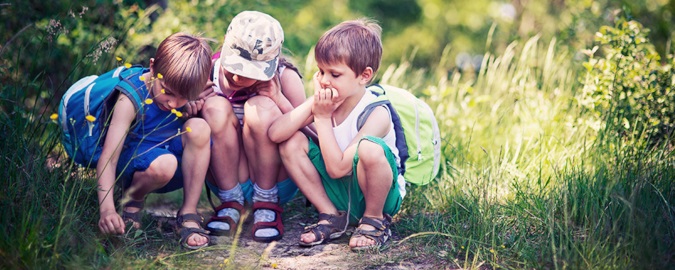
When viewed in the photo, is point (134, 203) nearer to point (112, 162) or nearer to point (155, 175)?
point (155, 175)

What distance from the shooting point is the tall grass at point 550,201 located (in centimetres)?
226

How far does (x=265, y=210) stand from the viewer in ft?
9.48

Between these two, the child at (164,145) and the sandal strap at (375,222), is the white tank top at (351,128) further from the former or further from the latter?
the child at (164,145)

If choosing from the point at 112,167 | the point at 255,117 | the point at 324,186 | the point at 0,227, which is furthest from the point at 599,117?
the point at 0,227

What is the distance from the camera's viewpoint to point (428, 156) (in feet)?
9.91

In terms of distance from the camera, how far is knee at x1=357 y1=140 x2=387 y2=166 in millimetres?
2559

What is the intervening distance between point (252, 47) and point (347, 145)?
24.6 inches

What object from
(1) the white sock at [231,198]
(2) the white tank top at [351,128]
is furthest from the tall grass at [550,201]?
(1) the white sock at [231,198]

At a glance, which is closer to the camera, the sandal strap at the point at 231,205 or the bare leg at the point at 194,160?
the bare leg at the point at 194,160

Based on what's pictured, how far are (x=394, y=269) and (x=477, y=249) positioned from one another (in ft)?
1.14

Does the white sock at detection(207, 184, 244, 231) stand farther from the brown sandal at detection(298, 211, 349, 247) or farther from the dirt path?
the brown sandal at detection(298, 211, 349, 247)

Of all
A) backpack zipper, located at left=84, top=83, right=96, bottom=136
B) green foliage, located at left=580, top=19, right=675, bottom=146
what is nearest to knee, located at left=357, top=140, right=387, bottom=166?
backpack zipper, located at left=84, top=83, right=96, bottom=136

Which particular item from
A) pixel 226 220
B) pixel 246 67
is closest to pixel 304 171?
pixel 226 220

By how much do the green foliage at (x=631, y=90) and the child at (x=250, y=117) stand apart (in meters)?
1.69
